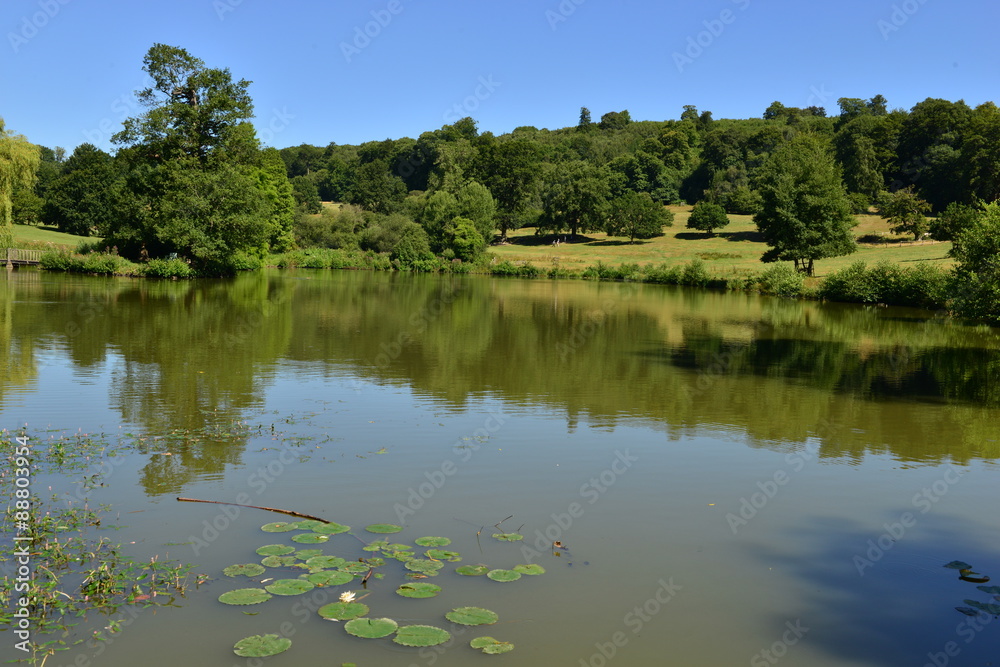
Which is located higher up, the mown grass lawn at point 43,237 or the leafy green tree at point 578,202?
the leafy green tree at point 578,202

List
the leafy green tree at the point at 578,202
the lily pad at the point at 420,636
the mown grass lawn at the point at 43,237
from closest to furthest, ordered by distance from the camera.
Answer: the lily pad at the point at 420,636
the mown grass lawn at the point at 43,237
the leafy green tree at the point at 578,202

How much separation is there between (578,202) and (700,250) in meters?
21.7

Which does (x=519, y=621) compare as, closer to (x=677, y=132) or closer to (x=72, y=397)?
(x=72, y=397)

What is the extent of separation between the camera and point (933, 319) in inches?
1674

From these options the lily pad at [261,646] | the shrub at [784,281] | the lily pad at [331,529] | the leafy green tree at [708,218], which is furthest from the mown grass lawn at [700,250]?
the lily pad at [261,646]

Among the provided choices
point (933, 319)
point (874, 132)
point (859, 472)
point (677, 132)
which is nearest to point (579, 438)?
point (859, 472)

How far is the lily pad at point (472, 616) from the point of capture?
6391mm

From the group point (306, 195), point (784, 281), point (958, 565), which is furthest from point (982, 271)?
point (306, 195)

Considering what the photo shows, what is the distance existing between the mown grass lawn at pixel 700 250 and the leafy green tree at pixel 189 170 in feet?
130

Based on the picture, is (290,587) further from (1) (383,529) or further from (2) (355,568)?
(1) (383,529)

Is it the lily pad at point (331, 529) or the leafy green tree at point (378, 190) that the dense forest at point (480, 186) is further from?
the lily pad at point (331, 529)

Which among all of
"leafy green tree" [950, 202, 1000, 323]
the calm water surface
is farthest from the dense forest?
the calm water surface

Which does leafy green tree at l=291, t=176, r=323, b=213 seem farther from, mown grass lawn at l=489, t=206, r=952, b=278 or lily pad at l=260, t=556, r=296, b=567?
lily pad at l=260, t=556, r=296, b=567

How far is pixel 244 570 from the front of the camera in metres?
7.13
